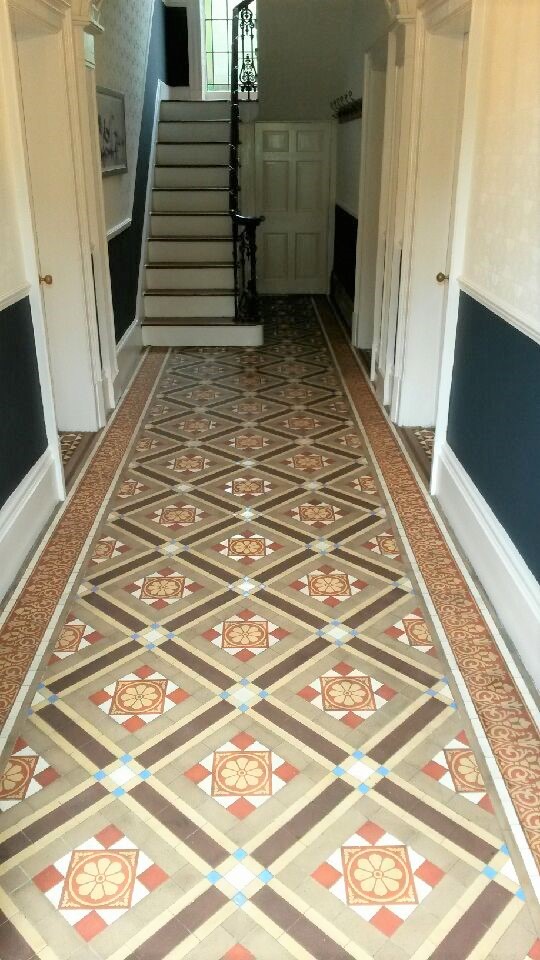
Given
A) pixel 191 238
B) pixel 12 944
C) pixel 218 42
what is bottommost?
pixel 12 944

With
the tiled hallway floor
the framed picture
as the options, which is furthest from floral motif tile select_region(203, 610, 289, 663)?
the framed picture

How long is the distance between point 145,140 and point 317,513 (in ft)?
17.2

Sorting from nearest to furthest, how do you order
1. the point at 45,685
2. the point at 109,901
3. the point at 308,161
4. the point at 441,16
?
the point at 109,901, the point at 45,685, the point at 441,16, the point at 308,161

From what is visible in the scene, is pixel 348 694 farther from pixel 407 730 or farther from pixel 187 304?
pixel 187 304

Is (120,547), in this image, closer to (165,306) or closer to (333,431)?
(333,431)

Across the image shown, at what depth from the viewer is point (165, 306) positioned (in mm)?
6953

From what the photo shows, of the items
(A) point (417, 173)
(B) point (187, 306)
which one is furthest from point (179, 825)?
(B) point (187, 306)

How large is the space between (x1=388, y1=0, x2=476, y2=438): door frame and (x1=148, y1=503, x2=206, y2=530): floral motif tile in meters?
1.32

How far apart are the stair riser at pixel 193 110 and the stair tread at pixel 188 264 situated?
233 cm

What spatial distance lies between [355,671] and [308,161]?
24.0ft

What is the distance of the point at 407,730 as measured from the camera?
233cm

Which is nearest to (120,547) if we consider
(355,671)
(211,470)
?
(211,470)

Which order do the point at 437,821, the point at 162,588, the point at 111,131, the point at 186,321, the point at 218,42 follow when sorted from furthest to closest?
the point at 218,42 → the point at 186,321 → the point at 111,131 → the point at 162,588 → the point at 437,821

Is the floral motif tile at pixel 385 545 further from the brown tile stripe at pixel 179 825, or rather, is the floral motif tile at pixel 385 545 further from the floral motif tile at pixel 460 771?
the brown tile stripe at pixel 179 825
